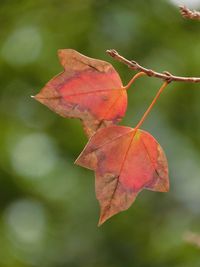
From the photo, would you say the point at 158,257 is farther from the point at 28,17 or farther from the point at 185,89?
the point at 28,17

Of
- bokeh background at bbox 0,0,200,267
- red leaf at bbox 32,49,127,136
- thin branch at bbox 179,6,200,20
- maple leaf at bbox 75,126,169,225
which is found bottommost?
bokeh background at bbox 0,0,200,267

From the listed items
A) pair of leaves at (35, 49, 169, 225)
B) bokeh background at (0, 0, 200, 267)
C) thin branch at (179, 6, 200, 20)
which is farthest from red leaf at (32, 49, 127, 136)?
bokeh background at (0, 0, 200, 267)

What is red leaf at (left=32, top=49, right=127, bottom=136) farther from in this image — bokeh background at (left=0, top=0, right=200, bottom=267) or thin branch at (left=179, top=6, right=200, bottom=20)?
bokeh background at (left=0, top=0, right=200, bottom=267)

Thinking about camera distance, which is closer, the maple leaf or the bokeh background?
the maple leaf

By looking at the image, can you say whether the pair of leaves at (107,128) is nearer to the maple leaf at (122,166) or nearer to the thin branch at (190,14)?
the maple leaf at (122,166)

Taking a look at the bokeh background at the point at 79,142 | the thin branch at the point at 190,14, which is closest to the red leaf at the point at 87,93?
the thin branch at the point at 190,14

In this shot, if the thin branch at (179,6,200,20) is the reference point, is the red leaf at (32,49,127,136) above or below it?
below

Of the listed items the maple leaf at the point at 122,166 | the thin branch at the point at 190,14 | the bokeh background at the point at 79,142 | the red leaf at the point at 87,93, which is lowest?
the bokeh background at the point at 79,142
